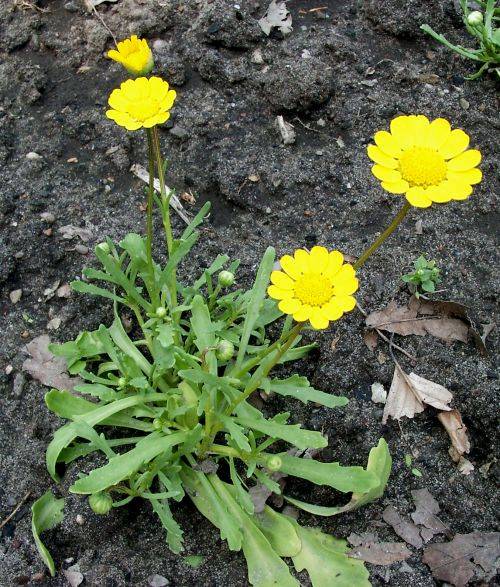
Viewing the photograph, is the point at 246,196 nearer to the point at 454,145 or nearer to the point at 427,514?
the point at 454,145

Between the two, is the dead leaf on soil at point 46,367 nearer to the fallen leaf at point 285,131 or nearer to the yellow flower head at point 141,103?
the yellow flower head at point 141,103

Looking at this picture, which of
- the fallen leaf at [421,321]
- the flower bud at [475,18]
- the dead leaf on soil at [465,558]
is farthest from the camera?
the flower bud at [475,18]

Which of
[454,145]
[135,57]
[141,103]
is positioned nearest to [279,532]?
[454,145]

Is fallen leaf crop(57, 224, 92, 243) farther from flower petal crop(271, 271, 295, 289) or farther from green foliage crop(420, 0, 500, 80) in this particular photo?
green foliage crop(420, 0, 500, 80)

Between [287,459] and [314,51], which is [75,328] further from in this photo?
[314,51]

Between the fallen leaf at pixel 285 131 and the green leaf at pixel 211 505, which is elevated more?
the fallen leaf at pixel 285 131

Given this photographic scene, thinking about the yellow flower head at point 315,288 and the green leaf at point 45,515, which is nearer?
the yellow flower head at point 315,288

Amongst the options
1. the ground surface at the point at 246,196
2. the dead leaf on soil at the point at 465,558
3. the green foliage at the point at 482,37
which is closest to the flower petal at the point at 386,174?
the ground surface at the point at 246,196

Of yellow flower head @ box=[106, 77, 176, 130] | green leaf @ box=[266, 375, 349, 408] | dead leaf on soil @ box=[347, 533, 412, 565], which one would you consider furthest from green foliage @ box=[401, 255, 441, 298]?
yellow flower head @ box=[106, 77, 176, 130]
